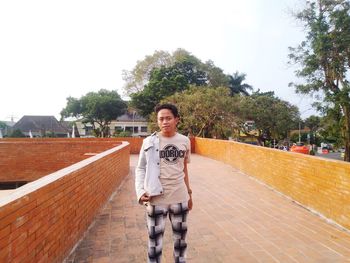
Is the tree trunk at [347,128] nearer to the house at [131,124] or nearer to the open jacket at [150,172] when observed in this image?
the open jacket at [150,172]

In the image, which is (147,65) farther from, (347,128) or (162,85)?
(347,128)

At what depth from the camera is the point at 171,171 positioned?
2.90 metres

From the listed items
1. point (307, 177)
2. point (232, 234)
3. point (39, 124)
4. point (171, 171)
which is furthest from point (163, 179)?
point (39, 124)

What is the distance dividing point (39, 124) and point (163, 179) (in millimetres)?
55908

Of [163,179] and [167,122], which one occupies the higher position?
[167,122]

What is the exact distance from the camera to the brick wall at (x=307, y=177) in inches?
203

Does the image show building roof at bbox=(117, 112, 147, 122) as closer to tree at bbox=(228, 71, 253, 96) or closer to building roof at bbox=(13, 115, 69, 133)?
building roof at bbox=(13, 115, 69, 133)

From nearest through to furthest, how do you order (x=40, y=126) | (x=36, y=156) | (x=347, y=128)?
1. (x=36, y=156)
2. (x=347, y=128)
3. (x=40, y=126)

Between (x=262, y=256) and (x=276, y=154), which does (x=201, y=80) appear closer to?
(x=276, y=154)

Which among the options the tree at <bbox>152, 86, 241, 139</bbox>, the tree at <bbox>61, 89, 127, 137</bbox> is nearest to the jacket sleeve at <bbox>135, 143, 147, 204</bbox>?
the tree at <bbox>152, 86, 241, 139</bbox>

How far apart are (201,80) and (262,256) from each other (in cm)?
3485

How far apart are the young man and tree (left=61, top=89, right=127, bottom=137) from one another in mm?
42541

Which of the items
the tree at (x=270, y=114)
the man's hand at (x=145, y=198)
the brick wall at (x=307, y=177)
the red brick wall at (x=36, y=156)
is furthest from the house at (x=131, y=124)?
the man's hand at (x=145, y=198)

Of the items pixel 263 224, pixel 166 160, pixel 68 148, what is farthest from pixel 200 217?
pixel 68 148
